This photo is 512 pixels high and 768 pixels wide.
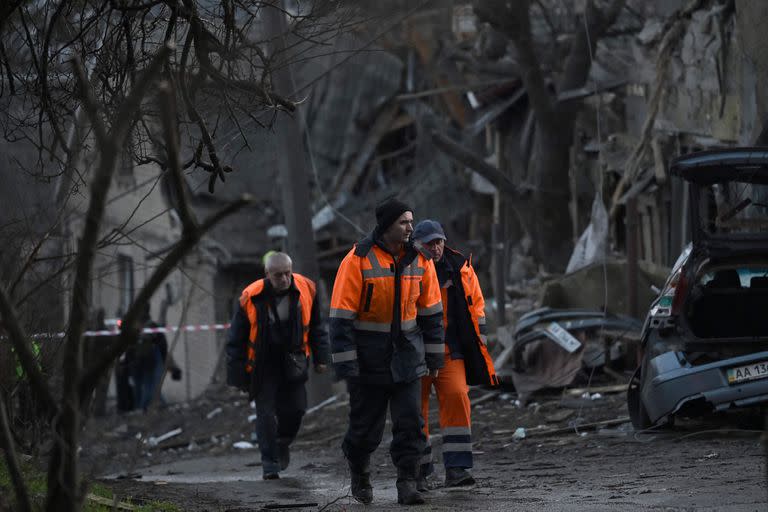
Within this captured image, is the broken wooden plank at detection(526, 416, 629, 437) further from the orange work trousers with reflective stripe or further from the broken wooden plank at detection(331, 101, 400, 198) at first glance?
the broken wooden plank at detection(331, 101, 400, 198)

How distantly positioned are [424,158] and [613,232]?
1206 centimetres

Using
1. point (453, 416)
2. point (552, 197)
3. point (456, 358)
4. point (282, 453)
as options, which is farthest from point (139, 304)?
point (552, 197)

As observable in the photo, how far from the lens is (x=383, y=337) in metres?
8.38

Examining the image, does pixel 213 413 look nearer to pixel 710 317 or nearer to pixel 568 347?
pixel 568 347

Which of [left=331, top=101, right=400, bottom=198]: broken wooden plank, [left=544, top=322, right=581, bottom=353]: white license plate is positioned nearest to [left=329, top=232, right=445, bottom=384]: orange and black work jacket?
[left=544, top=322, right=581, bottom=353]: white license plate

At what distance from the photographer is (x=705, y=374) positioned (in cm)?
990

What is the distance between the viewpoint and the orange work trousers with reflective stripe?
29.4 feet

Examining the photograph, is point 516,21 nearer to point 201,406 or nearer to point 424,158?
point 201,406

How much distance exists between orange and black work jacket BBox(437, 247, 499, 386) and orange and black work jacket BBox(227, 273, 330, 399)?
1.92 m

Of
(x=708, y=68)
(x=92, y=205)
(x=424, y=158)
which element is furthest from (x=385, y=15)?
(x=424, y=158)

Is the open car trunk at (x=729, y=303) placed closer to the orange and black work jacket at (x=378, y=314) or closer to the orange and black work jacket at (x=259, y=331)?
the orange and black work jacket at (x=378, y=314)

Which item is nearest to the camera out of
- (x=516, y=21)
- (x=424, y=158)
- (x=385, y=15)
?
(x=385, y=15)

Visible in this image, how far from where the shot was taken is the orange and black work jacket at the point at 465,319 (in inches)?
366

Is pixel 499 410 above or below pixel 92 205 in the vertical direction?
below
